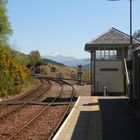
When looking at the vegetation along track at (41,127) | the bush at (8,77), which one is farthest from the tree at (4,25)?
the vegetation along track at (41,127)

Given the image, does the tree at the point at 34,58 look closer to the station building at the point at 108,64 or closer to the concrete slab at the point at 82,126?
the station building at the point at 108,64

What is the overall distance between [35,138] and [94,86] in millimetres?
22938

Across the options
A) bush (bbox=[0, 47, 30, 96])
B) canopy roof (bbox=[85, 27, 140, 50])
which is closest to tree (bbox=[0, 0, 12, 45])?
bush (bbox=[0, 47, 30, 96])

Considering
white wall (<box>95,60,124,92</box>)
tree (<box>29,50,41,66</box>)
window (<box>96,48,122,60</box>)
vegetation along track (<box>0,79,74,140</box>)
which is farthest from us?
tree (<box>29,50,41,66</box>)

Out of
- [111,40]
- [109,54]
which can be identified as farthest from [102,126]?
[111,40]

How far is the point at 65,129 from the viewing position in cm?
1781

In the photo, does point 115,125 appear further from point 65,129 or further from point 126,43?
point 126,43

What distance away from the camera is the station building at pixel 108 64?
40.4 meters

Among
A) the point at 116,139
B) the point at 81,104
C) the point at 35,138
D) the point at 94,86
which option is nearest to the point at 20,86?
the point at 94,86

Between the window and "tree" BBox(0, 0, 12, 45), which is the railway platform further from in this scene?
"tree" BBox(0, 0, 12, 45)

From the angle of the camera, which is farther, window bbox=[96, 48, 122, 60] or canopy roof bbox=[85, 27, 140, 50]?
window bbox=[96, 48, 122, 60]

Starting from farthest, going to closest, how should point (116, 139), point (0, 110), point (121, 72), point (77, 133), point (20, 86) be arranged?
Result: point (20, 86)
point (121, 72)
point (0, 110)
point (77, 133)
point (116, 139)

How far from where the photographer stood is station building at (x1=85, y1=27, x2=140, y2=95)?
40.4m

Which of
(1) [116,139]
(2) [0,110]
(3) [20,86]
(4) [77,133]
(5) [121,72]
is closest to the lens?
(1) [116,139]
